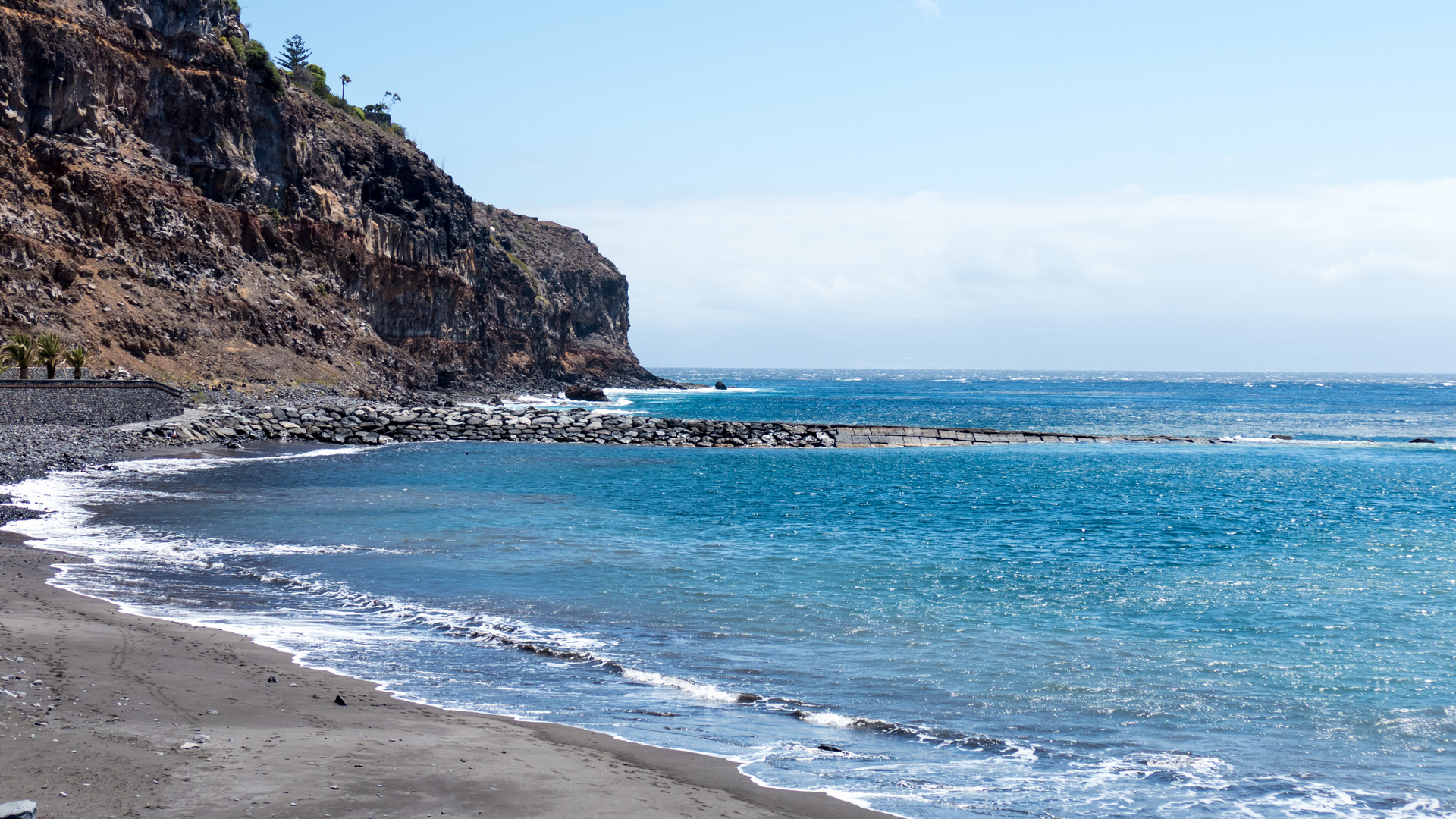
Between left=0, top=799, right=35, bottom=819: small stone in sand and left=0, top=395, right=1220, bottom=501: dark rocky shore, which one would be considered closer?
left=0, top=799, right=35, bottom=819: small stone in sand

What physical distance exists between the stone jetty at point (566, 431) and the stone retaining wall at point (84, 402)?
225cm

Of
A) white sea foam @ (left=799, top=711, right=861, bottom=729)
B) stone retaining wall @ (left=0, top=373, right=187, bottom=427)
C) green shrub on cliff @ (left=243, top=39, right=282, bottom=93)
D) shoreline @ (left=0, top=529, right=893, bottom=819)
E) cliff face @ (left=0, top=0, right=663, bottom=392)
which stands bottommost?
white sea foam @ (left=799, top=711, right=861, bottom=729)

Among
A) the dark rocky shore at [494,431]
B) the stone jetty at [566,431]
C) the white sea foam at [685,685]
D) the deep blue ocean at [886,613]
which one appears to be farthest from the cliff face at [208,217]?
the white sea foam at [685,685]

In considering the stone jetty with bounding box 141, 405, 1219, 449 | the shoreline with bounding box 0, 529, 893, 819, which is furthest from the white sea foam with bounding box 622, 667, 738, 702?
the stone jetty with bounding box 141, 405, 1219, 449

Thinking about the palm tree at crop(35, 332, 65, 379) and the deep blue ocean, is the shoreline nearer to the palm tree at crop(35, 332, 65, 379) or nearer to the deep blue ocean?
the deep blue ocean

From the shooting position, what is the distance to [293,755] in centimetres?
740

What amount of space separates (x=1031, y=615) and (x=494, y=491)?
19699mm

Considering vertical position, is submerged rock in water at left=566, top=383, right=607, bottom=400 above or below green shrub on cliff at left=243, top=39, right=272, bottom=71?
below

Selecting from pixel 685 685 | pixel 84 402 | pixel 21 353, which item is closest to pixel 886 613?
pixel 685 685

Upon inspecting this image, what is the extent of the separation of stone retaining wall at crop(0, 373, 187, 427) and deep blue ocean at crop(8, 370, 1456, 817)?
6371 mm

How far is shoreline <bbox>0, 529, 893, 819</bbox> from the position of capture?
6.45m

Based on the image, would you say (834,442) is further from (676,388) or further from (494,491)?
(676,388)

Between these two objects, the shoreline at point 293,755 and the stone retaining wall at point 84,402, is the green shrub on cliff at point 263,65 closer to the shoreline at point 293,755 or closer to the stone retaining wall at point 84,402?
the stone retaining wall at point 84,402

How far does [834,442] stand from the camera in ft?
177
